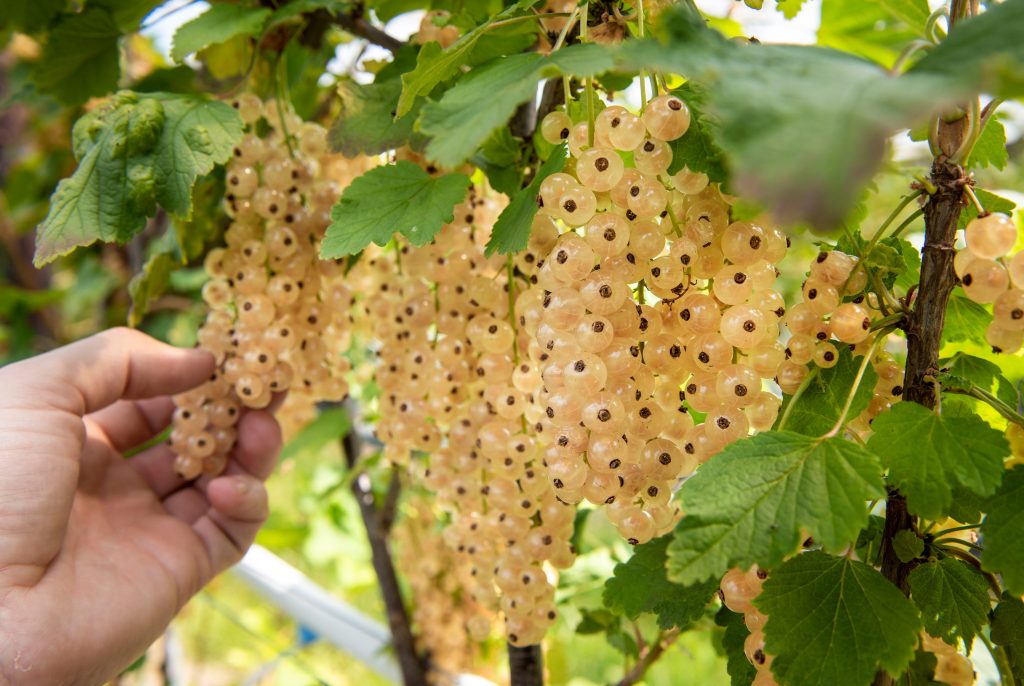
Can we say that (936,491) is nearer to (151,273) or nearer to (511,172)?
(511,172)

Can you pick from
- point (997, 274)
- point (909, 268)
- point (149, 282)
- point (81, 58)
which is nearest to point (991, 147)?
point (909, 268)

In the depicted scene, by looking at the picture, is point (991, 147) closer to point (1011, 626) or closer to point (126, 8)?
point (1011, 626)

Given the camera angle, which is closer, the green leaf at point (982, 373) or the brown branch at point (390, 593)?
the green leaf at point (982, 373)

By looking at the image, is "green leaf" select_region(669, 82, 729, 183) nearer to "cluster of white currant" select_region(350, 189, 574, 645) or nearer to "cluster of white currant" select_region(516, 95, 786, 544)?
"cluster of white currant" select_region(516, 95, 786, 544)

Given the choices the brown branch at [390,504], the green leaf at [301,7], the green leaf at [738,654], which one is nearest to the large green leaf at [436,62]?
the green leaf at [301,7]

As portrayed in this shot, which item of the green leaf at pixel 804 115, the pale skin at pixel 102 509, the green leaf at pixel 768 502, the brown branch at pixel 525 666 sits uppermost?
the green leaf at pixel 804 115

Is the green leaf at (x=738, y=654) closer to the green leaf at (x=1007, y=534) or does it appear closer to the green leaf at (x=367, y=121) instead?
the green leaf at (x=1007, y=534)
